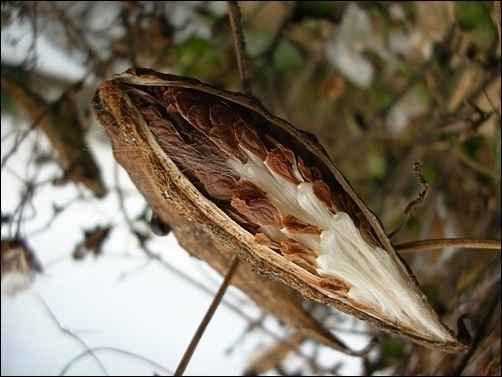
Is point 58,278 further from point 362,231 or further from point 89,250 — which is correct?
point 362,231

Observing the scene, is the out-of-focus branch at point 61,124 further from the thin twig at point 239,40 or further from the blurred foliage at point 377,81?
the thin twig at point 239,40

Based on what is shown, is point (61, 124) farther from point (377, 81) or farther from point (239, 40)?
point (377, 81)

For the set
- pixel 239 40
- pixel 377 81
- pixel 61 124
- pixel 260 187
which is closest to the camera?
pixel 260 187

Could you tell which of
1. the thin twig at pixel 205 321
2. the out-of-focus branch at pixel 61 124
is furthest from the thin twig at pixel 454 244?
the out-of-focus branch at pixel 61 124

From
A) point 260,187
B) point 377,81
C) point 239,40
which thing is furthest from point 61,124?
point 377,81

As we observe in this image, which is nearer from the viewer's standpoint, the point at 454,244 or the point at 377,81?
the point at 454,244

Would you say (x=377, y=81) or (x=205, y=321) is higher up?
(x=377, y=81)
